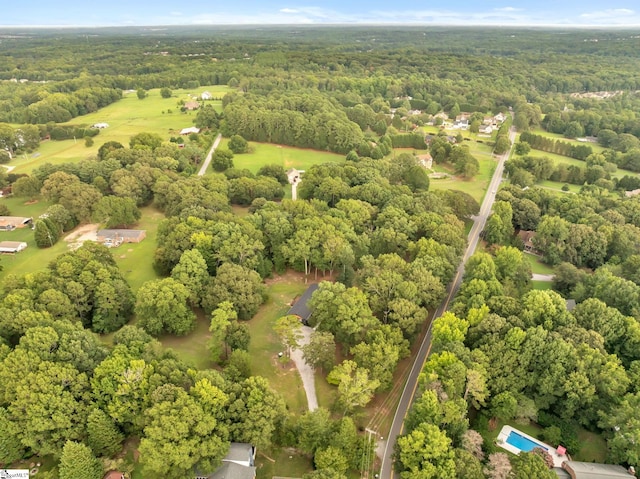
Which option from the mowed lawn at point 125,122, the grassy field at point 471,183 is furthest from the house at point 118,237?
the grassy field at point 471,183

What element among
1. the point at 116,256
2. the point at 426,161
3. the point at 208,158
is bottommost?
the point at 116,256

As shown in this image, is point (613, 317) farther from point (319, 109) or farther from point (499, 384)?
point (319, 109)

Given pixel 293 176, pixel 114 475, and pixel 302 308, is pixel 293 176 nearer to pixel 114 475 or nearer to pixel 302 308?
pixel 302 308

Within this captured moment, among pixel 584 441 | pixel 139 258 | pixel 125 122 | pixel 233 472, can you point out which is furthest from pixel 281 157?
pixel 584 441

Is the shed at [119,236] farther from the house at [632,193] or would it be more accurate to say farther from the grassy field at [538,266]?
the house at [632,193]

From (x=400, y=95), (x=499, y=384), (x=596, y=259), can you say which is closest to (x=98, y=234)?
(x=499, y=384)
